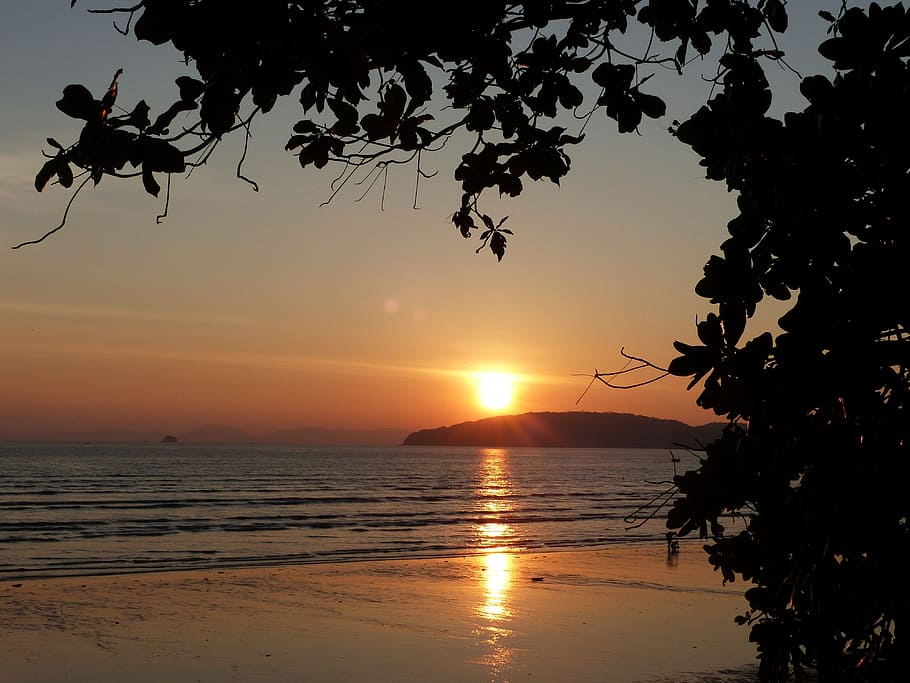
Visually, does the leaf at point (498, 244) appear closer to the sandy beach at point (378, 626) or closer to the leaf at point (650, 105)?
the leaf at point (650, 105)

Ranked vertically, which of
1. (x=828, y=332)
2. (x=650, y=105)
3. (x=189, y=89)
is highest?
(x=650, y=105)

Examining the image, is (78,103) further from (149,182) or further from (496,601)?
(496,601)

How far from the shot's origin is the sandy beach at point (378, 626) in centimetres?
1010

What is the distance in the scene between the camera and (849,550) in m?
2.80

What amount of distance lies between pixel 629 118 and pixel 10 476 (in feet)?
230

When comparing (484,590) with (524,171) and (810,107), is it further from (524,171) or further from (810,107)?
(810,107)

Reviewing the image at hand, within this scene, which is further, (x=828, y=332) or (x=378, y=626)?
(x=378, y=626)

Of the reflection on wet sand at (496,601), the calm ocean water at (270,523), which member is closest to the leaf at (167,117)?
the calm ocean water at (270,523)

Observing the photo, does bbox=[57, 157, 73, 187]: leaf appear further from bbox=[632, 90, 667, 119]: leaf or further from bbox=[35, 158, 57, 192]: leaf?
bbox=[632, 90, 667, 119]: leaf

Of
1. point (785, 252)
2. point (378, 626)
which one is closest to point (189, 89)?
point (785, 252)

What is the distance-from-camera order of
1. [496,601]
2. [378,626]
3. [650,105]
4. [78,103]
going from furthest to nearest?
1. [496,601]
2. [378,626]
3. [650,105]
4. [78,103]

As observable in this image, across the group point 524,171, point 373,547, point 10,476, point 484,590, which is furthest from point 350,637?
point 10,476

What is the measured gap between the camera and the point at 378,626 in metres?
12.6

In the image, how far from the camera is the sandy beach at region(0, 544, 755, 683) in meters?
10.1
